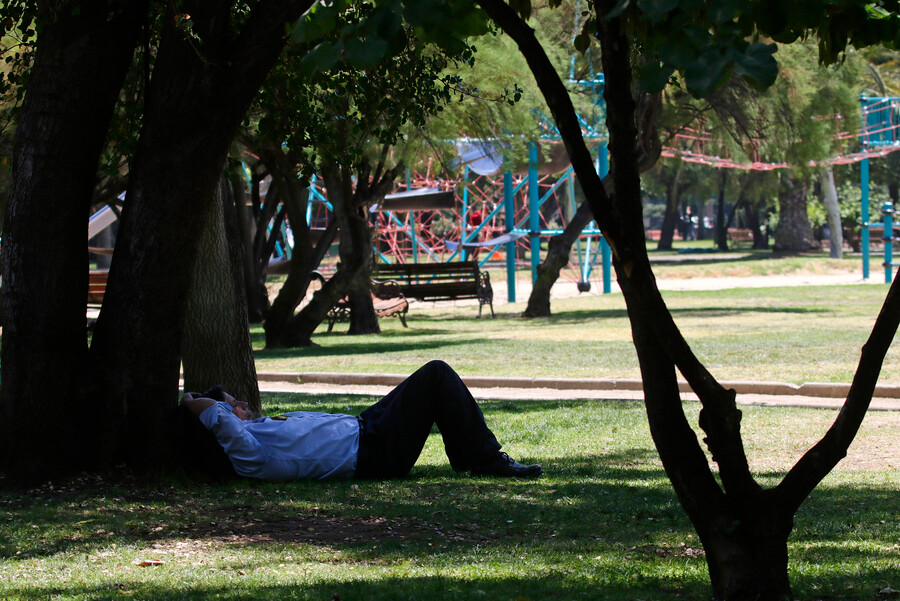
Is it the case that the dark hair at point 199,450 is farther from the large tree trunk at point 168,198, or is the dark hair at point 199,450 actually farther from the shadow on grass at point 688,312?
the shadow on grass at point 688,312

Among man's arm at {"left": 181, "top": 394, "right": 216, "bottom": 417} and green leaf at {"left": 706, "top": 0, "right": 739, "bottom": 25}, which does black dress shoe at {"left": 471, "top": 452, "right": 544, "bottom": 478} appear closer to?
man's arm at {"left": 181, "top": 394, "right": 216, "bottom": 417}

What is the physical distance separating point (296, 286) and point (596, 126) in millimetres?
9701

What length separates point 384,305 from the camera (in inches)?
964

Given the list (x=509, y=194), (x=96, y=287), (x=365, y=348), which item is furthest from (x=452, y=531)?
(x=509, y=194)

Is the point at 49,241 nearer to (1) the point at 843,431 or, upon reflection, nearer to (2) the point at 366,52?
(2) the point at 366,52

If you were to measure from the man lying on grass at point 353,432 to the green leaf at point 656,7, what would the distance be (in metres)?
4.06

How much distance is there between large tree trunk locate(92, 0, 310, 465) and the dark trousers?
128 cm

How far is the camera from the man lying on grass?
6.46 m

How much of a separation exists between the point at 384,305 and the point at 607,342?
8.32 m

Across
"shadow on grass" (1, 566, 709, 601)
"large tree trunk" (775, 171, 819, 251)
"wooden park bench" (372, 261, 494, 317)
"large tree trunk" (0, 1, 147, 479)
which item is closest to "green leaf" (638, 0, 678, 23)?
"shadow on grass" (1, 566, 709, 601)

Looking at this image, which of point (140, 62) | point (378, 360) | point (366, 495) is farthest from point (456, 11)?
point (378, 360)

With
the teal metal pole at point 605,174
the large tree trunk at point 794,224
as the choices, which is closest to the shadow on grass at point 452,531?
the teal metal pole at point 605,174

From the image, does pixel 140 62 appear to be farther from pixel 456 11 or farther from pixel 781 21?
pixel 781 21

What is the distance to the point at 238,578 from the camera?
441 cm
